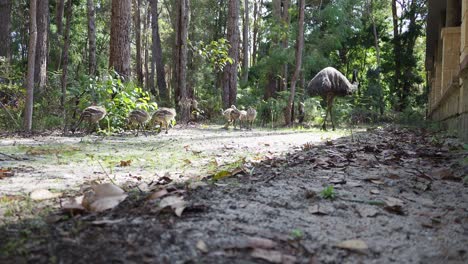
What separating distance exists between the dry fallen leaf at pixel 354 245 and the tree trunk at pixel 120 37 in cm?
1040

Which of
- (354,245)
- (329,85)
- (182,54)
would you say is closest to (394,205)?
(354,245)

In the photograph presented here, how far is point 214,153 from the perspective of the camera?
6031mm

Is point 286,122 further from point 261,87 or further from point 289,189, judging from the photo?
point 289,189

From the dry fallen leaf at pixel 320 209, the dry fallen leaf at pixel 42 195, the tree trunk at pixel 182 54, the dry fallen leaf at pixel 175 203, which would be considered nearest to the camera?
the dry fallen leaf at pixel 175 203

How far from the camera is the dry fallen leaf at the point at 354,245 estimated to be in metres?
2.13

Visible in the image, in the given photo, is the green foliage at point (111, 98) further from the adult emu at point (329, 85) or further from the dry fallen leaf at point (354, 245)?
the dry fallen leaf at point (354, 245)

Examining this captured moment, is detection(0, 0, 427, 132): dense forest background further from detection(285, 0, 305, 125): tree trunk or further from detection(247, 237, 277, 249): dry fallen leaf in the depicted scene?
detection(247, 237, 277, 249): dry fallen leaf

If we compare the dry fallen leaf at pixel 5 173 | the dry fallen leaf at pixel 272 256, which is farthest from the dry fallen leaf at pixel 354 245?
the dry fallen leaf at pixel 5 173

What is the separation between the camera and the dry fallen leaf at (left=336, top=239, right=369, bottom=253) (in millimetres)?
2133

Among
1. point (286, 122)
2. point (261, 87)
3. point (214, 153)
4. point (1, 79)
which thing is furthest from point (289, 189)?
point (261, 87)

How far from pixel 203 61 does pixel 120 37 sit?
15640mm

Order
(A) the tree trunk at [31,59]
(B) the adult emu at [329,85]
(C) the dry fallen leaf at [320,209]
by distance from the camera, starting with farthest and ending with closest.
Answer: (B) the adult emu at [329,85], (A) the tree trunk at [31,59], (C) the dry fallen leaf at [320,209]

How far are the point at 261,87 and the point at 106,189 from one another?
28352 mm

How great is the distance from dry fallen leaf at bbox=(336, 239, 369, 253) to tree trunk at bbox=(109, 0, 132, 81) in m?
10.4
